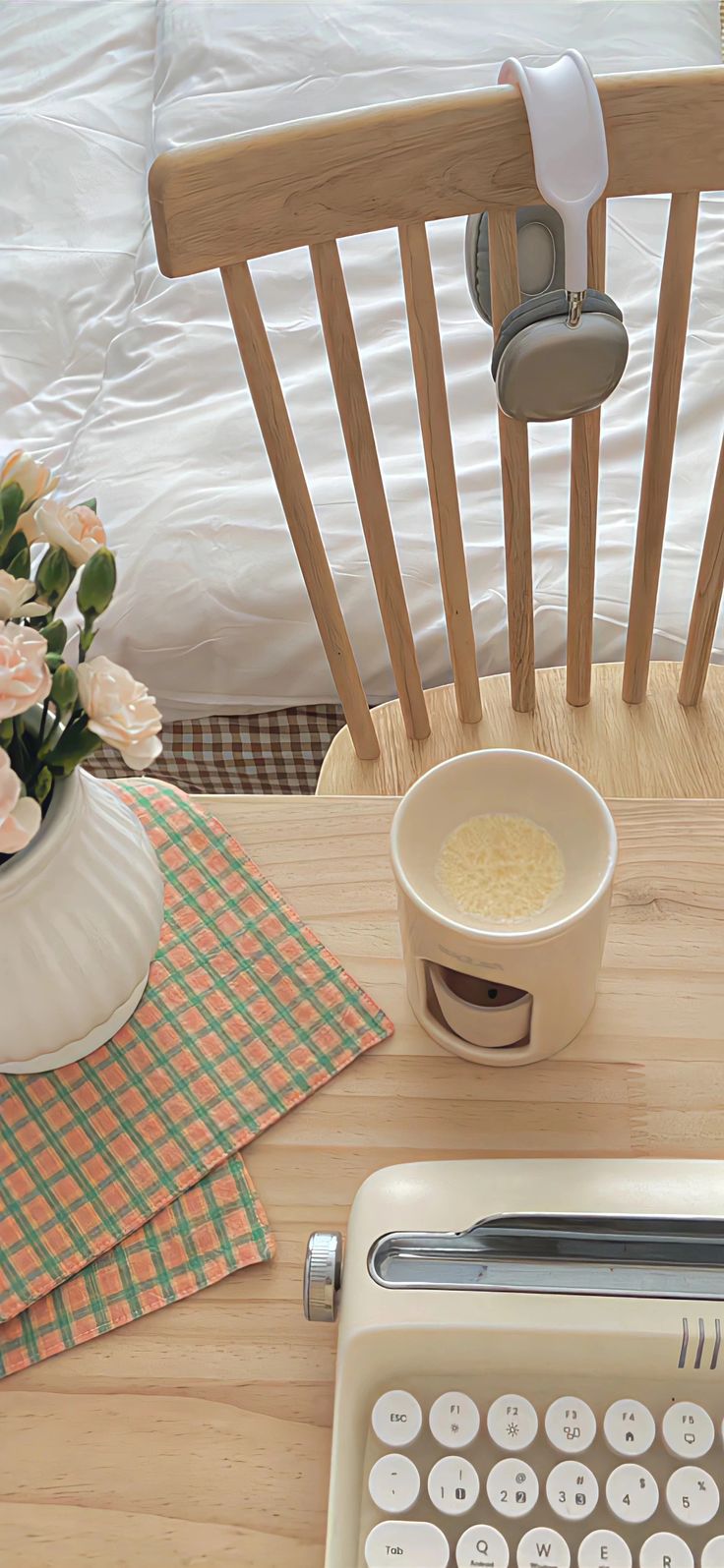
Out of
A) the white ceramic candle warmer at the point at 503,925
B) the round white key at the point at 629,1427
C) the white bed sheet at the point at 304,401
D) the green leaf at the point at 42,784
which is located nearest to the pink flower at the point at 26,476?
the green leaf at the point at 42,784

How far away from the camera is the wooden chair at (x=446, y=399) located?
671 millimetres

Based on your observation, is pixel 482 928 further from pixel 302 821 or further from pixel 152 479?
pixel 152 479

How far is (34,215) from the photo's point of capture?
1788 mm

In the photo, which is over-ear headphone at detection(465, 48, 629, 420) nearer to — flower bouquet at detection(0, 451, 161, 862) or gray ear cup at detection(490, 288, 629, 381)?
gray ear cup at detection(490, 288, 629, 381)

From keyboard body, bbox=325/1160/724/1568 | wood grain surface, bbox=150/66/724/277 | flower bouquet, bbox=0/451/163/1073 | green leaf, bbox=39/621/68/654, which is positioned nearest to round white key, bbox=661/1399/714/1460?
keyboard body, bbox=325/1160/724/1568

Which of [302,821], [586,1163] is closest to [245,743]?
[302,821]

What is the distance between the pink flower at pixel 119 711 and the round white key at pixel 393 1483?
306 mm

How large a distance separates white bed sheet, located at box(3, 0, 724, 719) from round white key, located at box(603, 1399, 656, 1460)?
925 mm

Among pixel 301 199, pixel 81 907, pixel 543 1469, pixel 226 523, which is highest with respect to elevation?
pixel 301 199

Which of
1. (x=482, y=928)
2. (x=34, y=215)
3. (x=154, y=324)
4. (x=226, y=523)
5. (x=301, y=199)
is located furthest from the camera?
(x=34, y=215)

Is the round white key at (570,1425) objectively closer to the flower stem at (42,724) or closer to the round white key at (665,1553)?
the round white key at (665,1553)

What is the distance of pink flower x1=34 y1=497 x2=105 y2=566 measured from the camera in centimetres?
49

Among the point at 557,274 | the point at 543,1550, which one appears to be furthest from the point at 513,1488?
the point at 557,274

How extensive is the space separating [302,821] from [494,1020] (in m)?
0.20
